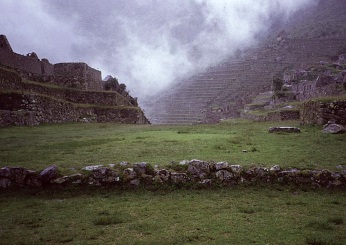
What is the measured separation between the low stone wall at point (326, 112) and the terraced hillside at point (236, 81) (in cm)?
3960

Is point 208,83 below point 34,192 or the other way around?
the other way around

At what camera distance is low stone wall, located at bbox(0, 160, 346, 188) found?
26.1 feet

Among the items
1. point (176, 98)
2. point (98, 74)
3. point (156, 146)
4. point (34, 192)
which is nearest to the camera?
point (34, 192)

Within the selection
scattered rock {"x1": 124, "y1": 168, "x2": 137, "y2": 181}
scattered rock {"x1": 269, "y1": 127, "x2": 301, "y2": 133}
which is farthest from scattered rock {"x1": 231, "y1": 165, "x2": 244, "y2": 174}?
scattered rock {"x1": 269, "y1": 127, "x2": 301, "y2": 133}

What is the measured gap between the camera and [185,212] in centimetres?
650

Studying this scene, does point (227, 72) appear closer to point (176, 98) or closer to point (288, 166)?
point (176, 98)

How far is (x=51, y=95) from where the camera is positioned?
89.6 ft

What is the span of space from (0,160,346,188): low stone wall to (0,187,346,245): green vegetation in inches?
12.8

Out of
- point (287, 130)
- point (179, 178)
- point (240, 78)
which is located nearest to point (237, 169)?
point (179, 178)

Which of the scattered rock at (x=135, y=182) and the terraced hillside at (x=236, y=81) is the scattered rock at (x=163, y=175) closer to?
the scattered rock at (x=135, y=182)

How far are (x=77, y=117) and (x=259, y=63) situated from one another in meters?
69.6

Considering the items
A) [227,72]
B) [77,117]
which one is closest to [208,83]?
[227,72]

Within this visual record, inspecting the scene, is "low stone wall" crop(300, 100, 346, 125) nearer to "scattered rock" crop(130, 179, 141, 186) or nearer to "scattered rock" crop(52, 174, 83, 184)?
"scattered rock" crop(130, 179, 141, 186)

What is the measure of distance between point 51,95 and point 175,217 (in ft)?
80.5
